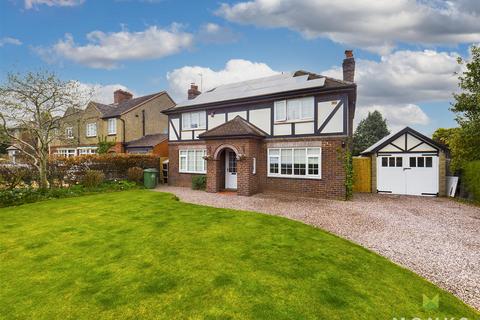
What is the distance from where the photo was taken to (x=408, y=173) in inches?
566

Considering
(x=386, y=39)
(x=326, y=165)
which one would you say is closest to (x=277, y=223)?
(x=326, y=165)

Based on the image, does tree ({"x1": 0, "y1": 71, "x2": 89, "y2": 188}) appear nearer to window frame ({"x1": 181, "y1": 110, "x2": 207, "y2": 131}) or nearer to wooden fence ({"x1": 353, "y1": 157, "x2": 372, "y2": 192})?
window frame ({"x1": 181, "y1": 110, "x2": 207, "y2": 131})

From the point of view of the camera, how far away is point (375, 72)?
19.2 meters

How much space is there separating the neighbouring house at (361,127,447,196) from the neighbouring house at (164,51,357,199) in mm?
3025

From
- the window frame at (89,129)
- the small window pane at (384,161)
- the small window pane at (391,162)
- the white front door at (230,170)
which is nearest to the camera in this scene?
the small window pane at (391,162)

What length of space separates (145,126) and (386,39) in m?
22.9

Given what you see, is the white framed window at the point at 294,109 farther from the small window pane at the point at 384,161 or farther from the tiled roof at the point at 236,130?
the small window pane at the point at 384,161

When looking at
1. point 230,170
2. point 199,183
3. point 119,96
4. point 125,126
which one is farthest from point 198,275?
point 119,96

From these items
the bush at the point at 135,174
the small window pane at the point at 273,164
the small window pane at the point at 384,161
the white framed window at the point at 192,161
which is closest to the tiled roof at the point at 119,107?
the bush at the point at 135,174

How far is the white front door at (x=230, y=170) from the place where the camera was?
50.6 ft

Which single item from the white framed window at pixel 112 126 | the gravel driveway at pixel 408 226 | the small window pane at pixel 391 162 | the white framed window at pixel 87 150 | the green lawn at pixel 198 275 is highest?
the white framed window at pixel 112 126

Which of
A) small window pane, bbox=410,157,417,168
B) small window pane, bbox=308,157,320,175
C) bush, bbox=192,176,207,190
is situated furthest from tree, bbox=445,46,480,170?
Result: bush, bbox=192,176,207,190

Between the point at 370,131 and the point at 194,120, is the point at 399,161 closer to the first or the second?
the point at 194,120

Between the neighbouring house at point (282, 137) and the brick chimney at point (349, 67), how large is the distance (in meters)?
0.06
